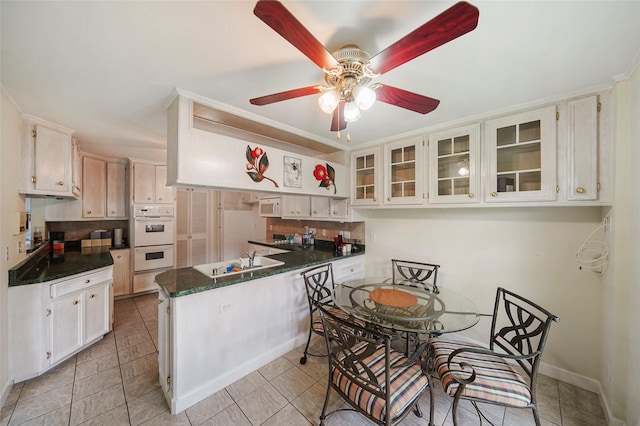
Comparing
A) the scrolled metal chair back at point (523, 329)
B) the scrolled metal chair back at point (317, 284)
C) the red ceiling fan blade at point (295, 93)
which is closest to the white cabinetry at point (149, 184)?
the scrolled metal chair back at point (317, 284)

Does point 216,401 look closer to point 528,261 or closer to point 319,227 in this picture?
point 319,227

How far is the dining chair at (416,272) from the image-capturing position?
2645 millimetres

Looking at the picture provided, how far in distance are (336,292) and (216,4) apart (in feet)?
7.36

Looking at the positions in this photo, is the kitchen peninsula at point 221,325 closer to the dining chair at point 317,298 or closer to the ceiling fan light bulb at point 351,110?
the dining chair at point 317,298

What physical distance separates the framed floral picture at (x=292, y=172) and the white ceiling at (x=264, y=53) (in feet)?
1.76

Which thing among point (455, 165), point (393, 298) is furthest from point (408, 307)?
point (455, 165)

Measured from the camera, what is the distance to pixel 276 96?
1.38m

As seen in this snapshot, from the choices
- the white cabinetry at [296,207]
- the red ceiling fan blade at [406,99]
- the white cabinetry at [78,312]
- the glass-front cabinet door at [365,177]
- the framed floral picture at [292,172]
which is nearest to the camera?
the red ceiling fan blade at [406,99]

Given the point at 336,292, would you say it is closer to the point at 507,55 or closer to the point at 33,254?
the point at 507,55

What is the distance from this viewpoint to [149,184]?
396cm

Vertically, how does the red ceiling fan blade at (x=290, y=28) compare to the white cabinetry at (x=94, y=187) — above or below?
above

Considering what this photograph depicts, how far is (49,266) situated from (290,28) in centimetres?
332

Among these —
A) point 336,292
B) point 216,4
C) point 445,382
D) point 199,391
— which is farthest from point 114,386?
point 216,4

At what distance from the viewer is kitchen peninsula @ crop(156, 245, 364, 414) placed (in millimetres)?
1710
